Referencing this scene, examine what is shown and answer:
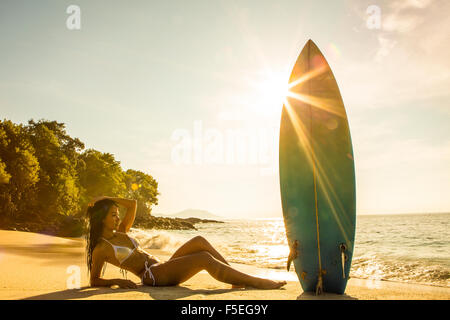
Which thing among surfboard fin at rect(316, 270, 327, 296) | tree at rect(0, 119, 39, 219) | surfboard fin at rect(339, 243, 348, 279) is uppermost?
tree at rect(0, 119, 39, 219)

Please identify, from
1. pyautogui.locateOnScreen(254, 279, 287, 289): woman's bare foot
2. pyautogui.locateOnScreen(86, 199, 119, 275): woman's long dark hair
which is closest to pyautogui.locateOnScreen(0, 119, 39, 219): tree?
pyautogui.locateOnScreen(86, 199, 119, 275): woman's long dark hair

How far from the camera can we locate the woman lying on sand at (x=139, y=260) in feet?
13.6

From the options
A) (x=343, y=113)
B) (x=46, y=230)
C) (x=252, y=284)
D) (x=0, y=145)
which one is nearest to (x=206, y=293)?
(x=252, y=284)

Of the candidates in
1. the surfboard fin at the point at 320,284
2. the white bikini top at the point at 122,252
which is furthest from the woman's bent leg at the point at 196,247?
the surfboard fin at the point at 320,284

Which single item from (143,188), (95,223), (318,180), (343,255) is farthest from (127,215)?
(143,188)

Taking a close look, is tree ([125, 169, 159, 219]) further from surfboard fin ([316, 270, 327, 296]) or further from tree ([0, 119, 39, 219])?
surfboard fin ([316, 270, 327, 296])

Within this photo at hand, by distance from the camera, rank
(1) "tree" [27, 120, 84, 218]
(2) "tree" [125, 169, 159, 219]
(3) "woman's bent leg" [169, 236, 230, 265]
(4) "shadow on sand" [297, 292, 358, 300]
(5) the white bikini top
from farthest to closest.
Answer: (2) "tree" [125, 169, 159, 219] < (1) "tree" [27, 120, 84, 218] < (3) "woman's bent leg" [169, 236, 230, 265] < (5) the white bikini top < (4) "shadow on sand" [297, 292, 358, 300]

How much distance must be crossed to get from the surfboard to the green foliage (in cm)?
2065

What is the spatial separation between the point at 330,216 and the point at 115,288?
2.98 m

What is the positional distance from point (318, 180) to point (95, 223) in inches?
119

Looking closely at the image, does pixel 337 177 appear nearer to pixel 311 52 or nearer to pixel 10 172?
pixel 311 52

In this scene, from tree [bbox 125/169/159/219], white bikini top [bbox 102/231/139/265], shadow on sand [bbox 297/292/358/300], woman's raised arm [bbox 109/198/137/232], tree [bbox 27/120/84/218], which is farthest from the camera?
tree [bbox 125/169/159/219]

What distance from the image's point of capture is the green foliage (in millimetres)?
21328
